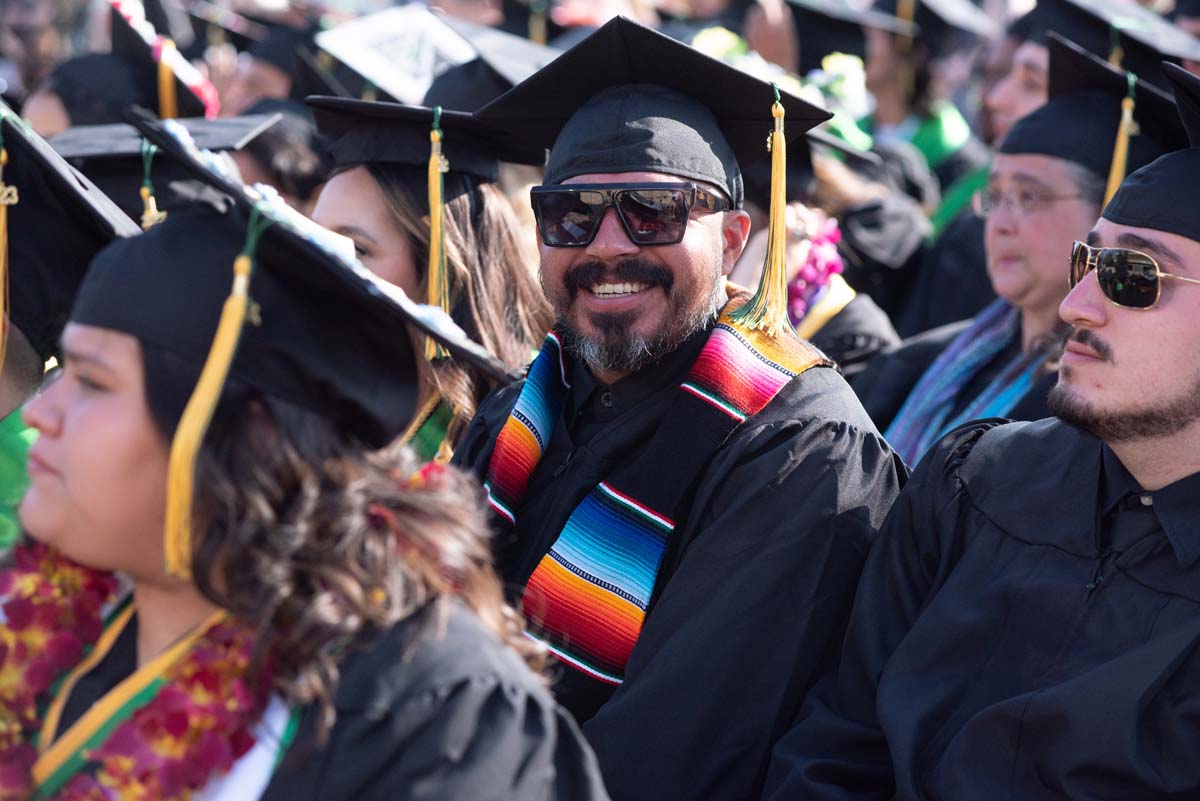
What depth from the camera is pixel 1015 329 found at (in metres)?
4.49

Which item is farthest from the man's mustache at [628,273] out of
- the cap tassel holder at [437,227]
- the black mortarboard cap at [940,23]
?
the black mortarboard cap at [940,23]

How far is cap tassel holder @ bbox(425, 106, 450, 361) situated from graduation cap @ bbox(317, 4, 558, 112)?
0.77 m

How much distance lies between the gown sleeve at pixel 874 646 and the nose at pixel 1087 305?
342 millimetres

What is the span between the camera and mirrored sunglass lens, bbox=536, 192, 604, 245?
3.27 meters

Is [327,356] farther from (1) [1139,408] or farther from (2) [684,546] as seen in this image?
(1) [1139,408]

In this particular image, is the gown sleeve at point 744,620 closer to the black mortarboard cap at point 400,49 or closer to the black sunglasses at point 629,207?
the black sunglasses at point 629,207

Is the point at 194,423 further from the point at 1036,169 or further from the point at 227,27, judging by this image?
the point at 227,27

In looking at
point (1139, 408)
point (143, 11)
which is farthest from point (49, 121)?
point (1139, 408)

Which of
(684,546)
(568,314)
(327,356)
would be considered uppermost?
(327,356)

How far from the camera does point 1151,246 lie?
277 centimetres

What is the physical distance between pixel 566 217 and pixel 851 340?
186cm

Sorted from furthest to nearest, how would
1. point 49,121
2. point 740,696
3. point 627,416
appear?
point 49,121
point 627,416
point 740,696

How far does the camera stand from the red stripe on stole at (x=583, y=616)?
300 centimetres

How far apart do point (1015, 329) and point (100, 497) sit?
10.6 ft
